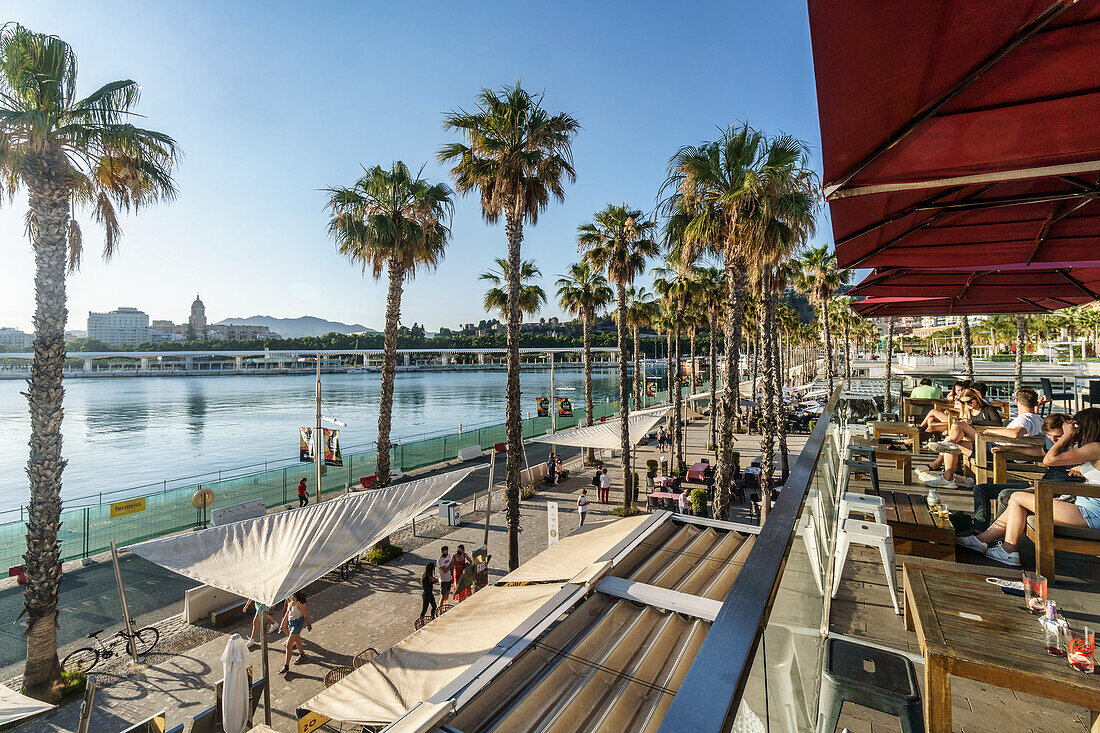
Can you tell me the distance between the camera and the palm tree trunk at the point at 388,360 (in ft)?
53.8

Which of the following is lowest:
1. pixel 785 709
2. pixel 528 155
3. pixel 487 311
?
pixel 785 709

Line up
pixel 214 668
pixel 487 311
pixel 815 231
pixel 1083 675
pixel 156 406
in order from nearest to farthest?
1. pixel 1083 675
2. pixel 214 668
3. pixel 815 231
4. pixel 487 311
5. pixel 156 406

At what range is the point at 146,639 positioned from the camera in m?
9.13

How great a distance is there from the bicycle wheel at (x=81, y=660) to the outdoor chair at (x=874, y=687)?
37.5ft

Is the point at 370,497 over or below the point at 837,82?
below

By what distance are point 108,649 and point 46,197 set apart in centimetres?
795

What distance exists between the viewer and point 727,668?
1046 millimetres

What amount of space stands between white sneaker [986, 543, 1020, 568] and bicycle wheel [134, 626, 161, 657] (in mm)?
12479

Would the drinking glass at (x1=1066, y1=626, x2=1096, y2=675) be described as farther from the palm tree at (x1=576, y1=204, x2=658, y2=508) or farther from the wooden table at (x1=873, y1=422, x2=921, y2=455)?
the palm tree at (x1=576, y1=204, x2=658, y2=508)

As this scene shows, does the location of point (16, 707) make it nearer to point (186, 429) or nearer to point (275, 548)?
point (275, 548)

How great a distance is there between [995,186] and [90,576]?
18.2 metres

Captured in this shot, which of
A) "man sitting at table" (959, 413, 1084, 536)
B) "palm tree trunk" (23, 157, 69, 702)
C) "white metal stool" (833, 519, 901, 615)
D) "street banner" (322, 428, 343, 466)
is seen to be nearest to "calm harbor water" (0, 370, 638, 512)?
"street banner" (322, 428, 343, 466)

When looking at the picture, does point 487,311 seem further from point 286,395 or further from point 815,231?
point 286,395

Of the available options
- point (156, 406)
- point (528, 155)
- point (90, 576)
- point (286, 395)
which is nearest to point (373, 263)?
point (528, 155)
